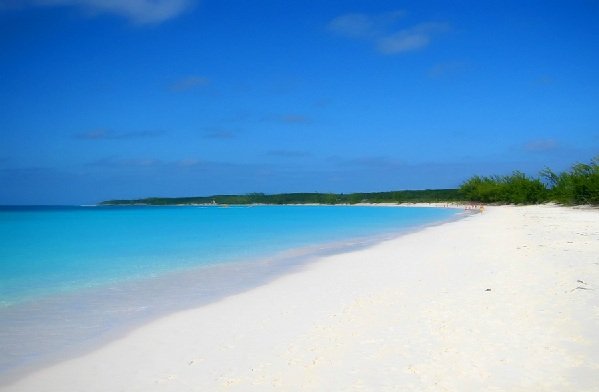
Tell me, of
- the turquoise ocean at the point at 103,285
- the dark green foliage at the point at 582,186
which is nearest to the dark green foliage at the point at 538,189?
the dark green foliage at the point at 582,186

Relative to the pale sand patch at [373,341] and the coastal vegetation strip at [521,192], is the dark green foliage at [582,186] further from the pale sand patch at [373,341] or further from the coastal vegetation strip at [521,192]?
the pale sand patch at [373,341]

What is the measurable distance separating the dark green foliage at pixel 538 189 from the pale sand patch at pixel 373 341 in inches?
1359

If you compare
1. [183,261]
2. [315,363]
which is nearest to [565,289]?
[315,363]

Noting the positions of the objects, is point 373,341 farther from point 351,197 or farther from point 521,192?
point 351,197

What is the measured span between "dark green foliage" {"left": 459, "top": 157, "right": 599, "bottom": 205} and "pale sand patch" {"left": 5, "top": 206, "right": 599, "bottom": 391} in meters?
34.5

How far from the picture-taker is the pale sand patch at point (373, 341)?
14.4 ft

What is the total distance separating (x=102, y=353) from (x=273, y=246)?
14231 mm

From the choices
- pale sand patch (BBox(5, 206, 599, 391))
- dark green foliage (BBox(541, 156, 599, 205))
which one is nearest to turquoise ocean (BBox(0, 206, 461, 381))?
pale sand patch (BBox(5, 206, 599, 391))

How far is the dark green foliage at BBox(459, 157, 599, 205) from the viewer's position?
39.2m

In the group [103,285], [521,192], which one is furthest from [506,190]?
[103,285]

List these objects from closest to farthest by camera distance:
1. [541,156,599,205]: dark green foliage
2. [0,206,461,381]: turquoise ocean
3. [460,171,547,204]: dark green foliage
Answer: [0,206,461,381]: turquoise ocean
[541,156,599,205]: dark green foliage
[460,171,547,204]: dark green foliage

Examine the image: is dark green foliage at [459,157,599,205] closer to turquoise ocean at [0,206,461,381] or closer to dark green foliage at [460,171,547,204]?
dark green foliage at [460,171,547,204]

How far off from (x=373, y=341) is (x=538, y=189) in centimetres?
6178

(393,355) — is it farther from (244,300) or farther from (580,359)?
(244,300)
